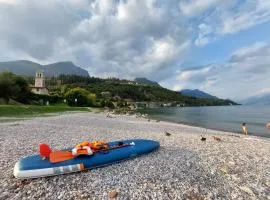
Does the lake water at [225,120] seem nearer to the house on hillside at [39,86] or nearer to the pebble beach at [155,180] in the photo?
the pebble beach at [155,180]

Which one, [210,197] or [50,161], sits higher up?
[50,161]

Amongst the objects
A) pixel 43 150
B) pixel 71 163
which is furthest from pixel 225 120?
pixel 43 150

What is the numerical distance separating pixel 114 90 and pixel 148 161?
178m

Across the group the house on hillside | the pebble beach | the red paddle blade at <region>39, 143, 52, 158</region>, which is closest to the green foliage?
the house on hillside

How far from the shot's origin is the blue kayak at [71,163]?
8.40 meters

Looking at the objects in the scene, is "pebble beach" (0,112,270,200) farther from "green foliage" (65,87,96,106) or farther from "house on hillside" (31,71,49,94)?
"house on hillside" (31,71,49,94)

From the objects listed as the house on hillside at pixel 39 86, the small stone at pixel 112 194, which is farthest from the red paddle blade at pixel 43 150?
the house on hillside at pixel 39 86

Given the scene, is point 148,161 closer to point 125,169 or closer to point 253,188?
point 125,169

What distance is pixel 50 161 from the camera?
9.15 metres

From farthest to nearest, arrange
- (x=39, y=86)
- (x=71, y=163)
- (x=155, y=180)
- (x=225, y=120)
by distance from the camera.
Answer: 1. (x=39, y=86)
2. (x=225, y=120)
3. (x=71, y=163)
4. (x=155, y=180)

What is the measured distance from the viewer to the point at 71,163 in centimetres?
922

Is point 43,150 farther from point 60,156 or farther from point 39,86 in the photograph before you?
point 39,86

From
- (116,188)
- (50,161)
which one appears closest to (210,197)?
(116,188)

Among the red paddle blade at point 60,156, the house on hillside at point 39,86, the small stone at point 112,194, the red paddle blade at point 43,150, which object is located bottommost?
the small stone at point 112,194
